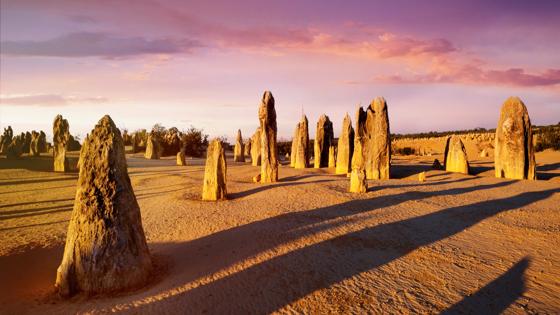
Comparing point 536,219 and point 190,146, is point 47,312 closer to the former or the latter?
point 536,219

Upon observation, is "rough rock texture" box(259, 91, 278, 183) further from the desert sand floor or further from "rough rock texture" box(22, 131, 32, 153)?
"rough rock texture" box(22, 131, 32, 153)

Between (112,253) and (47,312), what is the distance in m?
1.14

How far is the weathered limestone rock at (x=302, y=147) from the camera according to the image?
78.3 ft

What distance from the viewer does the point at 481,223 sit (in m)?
9.17

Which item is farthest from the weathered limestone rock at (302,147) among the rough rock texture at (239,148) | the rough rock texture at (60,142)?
the rough rock texture at (60,142)

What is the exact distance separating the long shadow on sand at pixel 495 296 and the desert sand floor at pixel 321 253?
0.03 meters

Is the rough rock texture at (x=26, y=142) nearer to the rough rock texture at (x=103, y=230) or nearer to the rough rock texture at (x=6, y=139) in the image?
the rough rock texture at (x=6, y=139)

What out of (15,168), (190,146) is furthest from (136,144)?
(15,168)

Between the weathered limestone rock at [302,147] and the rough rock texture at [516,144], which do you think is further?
the weathered limestone rock at [302,147]

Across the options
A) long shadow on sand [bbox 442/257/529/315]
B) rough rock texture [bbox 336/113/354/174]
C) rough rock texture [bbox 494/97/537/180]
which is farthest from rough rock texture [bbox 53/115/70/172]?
rough rock texture [bbox 494/97/537/180]

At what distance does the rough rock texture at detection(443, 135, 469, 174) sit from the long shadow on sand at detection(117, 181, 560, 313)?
928 cm

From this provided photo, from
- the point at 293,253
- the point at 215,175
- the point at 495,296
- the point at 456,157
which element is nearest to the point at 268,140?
the point at 215,175

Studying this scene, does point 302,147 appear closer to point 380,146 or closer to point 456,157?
point 380,146

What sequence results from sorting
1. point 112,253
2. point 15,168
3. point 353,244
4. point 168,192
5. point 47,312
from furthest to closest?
point 15,168
point 168,192
point 353,244
point 112,253
point 47,312
